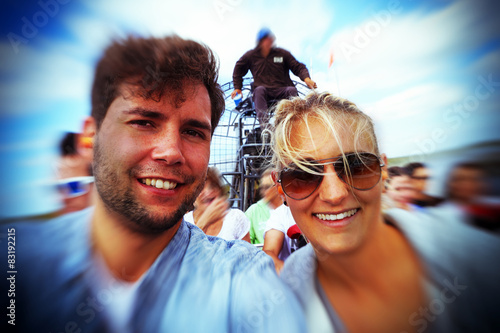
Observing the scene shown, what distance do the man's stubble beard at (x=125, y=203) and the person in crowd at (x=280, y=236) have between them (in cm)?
68

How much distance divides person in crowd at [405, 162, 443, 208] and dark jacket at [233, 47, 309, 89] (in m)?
0.78

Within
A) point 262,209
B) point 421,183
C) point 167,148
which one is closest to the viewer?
point 167,148

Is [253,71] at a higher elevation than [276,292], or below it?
higher

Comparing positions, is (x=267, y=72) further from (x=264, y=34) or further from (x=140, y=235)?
(x=140, y=235)

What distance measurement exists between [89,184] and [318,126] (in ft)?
3.80

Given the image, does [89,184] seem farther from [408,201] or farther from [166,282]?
[408,201]

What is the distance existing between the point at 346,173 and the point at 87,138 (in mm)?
1222

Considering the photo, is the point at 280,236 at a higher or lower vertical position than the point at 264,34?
lower

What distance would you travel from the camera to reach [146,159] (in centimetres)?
94

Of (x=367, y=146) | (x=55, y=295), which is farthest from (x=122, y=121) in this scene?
(x=367, y=146)

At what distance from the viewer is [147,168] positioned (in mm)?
939

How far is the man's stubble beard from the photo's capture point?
96 centimetres

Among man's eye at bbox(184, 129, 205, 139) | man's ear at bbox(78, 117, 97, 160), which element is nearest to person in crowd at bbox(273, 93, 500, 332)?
man's eye at bbox(184, 129, 205, 139)

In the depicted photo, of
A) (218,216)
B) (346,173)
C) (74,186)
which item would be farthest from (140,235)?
(346,173)
